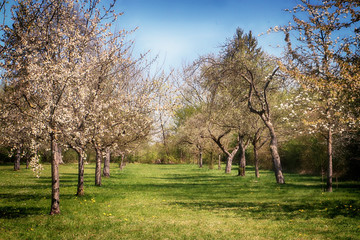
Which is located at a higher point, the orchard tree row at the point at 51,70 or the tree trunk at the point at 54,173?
the orchard tree row at the point at 51,70

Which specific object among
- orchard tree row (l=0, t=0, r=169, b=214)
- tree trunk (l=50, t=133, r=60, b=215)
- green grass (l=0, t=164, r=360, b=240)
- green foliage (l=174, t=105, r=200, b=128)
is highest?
green foliage (l=174, t=105, r=200, b=128)

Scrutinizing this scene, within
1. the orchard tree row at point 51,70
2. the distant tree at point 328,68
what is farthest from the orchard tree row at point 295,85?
the orchard tree row at point 51,70

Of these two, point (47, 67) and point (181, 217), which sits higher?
point (47, 67)

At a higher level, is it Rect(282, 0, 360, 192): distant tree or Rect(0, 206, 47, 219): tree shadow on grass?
Rect(282, 0, 360, 192): distant tree

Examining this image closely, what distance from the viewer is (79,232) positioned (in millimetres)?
8914

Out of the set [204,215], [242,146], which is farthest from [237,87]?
[204,215]

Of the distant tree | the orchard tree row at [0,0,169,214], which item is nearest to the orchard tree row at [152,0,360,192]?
the distant tree

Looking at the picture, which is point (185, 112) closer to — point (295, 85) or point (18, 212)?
point (295, 85)

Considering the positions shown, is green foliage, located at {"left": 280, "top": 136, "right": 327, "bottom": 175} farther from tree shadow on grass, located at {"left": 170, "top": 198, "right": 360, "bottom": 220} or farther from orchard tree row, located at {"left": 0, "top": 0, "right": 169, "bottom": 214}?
orchard tree row, located at {"left": 0, "top": 0, "right": 169, "bottom": 214}

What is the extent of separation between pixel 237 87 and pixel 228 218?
14.4m

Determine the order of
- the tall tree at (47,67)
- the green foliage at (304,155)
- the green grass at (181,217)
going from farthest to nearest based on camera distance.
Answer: the green foliage at (304,155) < the tall tree at (47,67) < the green grass at (181,217)

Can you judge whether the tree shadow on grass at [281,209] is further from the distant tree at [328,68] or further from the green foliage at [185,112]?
the green foliage at [185,112]

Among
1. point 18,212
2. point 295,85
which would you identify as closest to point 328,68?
point 295,85

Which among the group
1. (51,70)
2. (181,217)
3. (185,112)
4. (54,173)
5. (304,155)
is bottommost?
(181,217)
